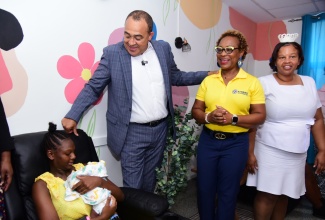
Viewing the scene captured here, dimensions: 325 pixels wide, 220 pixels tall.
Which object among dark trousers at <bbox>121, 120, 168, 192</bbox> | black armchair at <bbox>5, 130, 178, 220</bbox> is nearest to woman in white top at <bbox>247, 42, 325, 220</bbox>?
dark trousers at <bbox>121, 120, 168, 192</bbox>

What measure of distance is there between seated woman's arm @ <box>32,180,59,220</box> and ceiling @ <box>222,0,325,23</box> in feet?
10.0

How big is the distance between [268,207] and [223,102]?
2.90 ft

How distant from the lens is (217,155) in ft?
6.01

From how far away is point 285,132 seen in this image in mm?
1872

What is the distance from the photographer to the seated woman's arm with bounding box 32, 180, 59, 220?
129 cm

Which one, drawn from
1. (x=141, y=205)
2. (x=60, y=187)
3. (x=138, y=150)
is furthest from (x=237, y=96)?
(x=60, y=187)

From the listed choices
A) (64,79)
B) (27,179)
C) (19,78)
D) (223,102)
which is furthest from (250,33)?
(27,179)

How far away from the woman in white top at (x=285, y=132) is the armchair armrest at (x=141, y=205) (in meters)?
0.79

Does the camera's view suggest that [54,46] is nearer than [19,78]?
No

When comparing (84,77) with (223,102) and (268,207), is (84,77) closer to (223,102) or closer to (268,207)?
(223,102)

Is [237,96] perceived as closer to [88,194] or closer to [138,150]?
[138,150]

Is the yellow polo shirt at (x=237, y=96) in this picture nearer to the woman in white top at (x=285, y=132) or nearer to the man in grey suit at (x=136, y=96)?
the woman in white top at (x=285, y=132)

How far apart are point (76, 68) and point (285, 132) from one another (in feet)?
5.10

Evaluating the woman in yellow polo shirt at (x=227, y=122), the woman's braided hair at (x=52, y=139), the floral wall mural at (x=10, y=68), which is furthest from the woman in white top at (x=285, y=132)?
the floral wall mural at (x=10, y=68)
